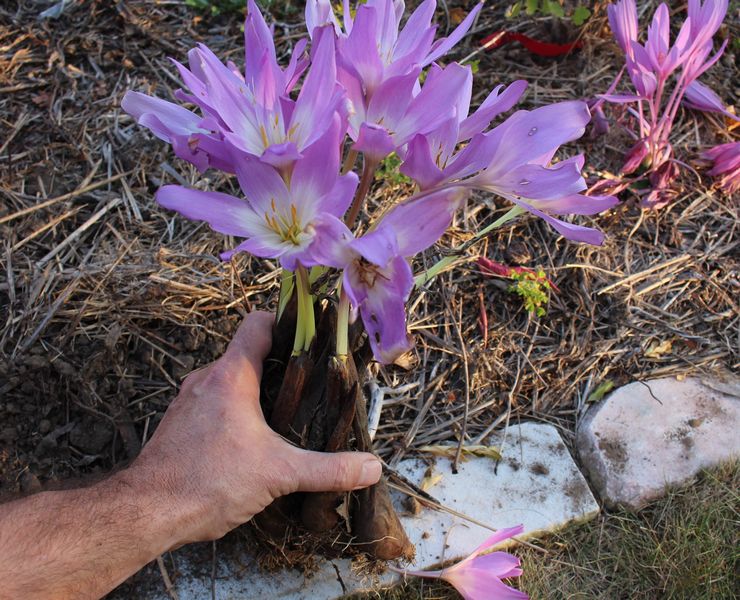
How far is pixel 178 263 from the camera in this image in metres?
2.27

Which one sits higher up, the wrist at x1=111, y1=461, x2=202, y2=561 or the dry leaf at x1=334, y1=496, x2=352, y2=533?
the wrist at x1=111, y1=461, x2=202, y2=561

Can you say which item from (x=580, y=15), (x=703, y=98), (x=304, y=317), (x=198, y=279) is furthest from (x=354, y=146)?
(x=703, y=98)

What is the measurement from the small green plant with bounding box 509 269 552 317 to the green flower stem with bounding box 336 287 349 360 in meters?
1.10

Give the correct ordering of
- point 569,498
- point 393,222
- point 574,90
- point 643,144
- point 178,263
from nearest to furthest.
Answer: point 393,222 < point 569,498 < point 178,263 < point 643,144 < point 574,90

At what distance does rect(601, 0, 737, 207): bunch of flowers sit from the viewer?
226 cm

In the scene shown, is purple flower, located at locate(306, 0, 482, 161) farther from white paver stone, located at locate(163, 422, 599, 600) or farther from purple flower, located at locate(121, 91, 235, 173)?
white paver stone, located at locate(163, 422, 599, 600)

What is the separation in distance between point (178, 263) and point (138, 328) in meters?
0.29

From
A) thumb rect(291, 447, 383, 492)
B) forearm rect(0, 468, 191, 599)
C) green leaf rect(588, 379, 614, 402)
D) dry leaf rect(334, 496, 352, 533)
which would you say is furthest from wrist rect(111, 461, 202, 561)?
green leaf rect(588, 379, 614, 402)

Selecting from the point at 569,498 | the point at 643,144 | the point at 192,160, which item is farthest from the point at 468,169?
the point at 643,144

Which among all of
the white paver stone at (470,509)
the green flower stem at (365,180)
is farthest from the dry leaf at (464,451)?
the green flower stem at (365,180)

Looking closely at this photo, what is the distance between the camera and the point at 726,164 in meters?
2.62

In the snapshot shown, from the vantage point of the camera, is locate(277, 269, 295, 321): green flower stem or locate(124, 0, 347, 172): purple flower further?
locate(277, 269, 295, 321): green flower stem

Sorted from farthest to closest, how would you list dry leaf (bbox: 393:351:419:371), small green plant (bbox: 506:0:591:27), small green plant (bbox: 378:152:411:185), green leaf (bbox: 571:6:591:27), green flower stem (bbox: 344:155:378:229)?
green leaf (bbox: 571:6:591:27)
small green plant (bbox: 506:0:591:27)
small green plant (bbox: 378:152:411:185)
dry leaf (bbox: 393:351:419:371)
green flower stem (bbox: 344:155:378:229)

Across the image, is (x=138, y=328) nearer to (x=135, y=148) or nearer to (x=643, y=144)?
(x=135, y=148)
